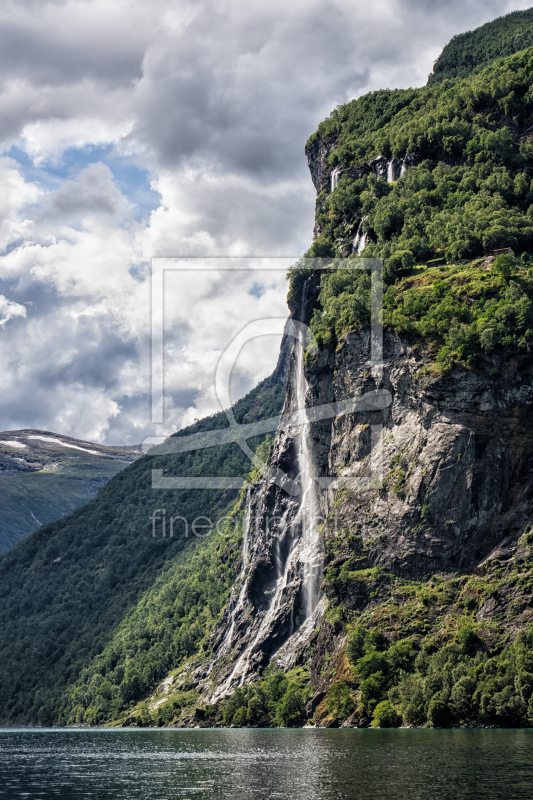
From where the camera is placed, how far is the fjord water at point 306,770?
51500mm

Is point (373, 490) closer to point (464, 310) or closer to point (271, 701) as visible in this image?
point (464, 310)

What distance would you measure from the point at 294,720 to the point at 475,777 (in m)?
75.4

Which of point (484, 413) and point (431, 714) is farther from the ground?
point (484, 413)

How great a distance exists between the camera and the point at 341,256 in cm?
18588

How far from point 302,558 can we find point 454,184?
8219 centimetres

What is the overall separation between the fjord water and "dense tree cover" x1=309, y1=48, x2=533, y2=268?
90590 mm

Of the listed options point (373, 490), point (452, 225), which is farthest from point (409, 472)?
point (452, 225)

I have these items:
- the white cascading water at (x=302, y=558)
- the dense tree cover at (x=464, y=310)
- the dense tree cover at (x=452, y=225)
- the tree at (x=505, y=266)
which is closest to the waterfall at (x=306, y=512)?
the white cascading water at (x=302, y=558)

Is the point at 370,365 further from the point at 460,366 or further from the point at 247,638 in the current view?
the point at 247,638

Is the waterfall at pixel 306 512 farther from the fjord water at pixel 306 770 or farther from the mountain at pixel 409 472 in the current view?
the fjord water at pixel 306 770

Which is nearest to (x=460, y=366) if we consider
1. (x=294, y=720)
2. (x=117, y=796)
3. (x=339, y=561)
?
(x=339, y=561)

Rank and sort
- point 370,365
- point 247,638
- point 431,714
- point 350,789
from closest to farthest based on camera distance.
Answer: point 350,789 → point 431,714 → point 370,365 → point 247,638

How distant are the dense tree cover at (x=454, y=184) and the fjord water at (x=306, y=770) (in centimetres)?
9059

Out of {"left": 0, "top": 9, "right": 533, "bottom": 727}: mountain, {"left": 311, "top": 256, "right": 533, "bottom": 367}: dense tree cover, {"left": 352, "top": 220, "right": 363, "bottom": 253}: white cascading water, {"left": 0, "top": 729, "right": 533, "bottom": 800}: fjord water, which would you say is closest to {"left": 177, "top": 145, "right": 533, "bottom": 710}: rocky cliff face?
{"left": 0, "top": 9, "right": 533, "bottom": 727}: mountain
